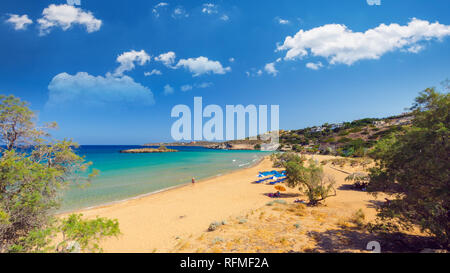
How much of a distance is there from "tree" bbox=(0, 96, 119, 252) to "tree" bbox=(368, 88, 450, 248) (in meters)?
8.10

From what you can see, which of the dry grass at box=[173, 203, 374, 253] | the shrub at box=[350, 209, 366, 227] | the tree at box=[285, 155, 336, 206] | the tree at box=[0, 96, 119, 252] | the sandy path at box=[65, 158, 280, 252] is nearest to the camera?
the tree at box=[0, 96, 119, 252]

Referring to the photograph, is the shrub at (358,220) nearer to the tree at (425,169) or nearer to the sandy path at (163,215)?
the tree at (425,169)

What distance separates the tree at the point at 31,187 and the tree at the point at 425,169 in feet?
26.6

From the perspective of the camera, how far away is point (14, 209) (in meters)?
3.88

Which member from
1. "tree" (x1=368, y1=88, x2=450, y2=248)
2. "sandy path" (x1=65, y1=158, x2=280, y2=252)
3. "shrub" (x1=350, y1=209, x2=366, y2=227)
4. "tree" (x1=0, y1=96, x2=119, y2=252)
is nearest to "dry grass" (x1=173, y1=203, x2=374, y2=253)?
"shrub" (x1=350, y1=209, x2=366, y2=227)

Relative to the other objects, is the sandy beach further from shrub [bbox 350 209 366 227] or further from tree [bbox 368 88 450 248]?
tree [bbox 368 88 450 248]

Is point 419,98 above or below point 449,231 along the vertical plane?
above

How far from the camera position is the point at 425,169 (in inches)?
174

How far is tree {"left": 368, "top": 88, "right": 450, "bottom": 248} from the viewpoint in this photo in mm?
4145

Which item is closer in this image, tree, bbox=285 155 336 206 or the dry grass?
the dry grass

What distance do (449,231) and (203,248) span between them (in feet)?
23.5

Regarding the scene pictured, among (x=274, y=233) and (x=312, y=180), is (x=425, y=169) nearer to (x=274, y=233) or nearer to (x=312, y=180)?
(x=274, y=233)
